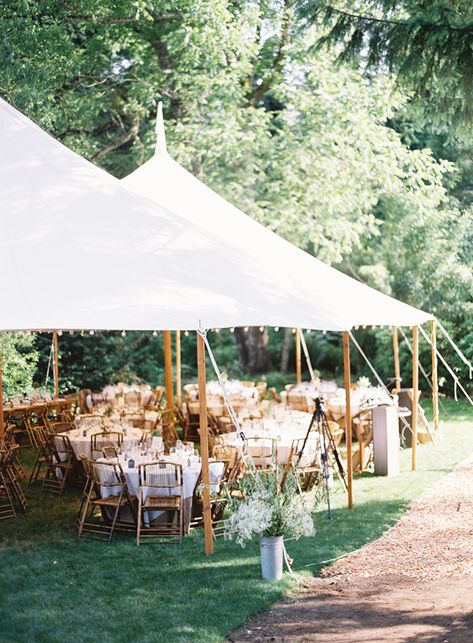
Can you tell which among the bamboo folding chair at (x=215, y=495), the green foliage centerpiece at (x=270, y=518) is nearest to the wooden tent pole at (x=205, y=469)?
the bamboo folding chair at (x=215, y=495)

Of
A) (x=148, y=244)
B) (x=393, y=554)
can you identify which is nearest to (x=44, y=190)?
(x=148, y=244)

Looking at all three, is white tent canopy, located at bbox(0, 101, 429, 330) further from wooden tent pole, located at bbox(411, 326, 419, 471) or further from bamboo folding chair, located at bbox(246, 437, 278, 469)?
wooden tent pole, located at bbox(411, 326, 419, 471)

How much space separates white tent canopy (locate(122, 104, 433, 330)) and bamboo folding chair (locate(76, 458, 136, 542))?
2761mm

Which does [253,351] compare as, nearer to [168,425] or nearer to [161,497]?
[168,425]

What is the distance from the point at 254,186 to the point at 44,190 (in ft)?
35.5

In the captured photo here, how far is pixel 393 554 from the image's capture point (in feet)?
28.3

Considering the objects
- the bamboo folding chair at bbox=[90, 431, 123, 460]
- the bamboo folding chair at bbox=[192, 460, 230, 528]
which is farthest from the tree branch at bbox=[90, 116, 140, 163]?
the bamboo folding chair at bbox=[192, 460, 230, 528]

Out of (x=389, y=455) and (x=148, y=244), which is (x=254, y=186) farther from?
(x=148, y=244)

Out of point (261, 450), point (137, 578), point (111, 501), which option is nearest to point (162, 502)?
point (111, 501)

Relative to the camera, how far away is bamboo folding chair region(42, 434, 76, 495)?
38.6 feet

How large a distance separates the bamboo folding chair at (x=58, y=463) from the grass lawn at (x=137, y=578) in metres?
0.63

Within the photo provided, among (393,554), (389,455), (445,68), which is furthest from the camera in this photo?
(389,455)

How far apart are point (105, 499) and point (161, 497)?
2.19ft

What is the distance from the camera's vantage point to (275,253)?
1180cm
